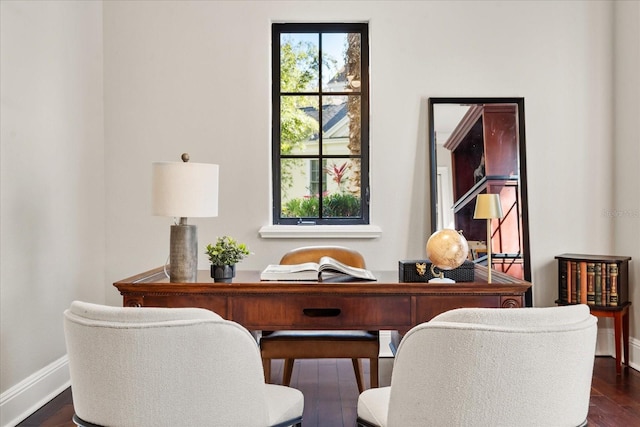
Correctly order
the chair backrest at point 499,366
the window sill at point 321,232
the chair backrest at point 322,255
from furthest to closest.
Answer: the window sill at point 321,232 < the chair backrest at point 322,255 < the chair backrest at point 499,366

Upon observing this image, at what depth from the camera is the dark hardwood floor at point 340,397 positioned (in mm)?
2672

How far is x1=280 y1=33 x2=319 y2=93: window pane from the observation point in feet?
12.9

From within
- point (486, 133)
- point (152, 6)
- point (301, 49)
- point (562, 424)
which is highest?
point (152, 6)

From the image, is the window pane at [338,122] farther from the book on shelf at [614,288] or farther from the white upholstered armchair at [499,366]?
the white upholstered armchair at [499,366]

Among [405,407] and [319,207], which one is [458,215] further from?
[405,407]

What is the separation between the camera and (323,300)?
2137 mm

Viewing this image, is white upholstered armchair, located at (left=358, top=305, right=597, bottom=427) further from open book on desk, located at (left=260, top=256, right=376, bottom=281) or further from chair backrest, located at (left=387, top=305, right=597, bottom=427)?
open book on desk, located at (left=260, top=256, right=376, bottom=281)

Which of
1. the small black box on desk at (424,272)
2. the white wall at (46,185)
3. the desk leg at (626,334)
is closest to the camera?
the small black box on desk at (424,272)

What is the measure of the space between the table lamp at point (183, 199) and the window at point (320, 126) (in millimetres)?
1676

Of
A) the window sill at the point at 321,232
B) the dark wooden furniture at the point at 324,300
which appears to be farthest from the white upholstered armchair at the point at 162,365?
the window sill at the point at 321,232

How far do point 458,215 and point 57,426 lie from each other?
Result: 2.70 metres

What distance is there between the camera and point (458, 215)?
3783 mm

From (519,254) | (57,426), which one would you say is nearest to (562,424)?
(57,426)

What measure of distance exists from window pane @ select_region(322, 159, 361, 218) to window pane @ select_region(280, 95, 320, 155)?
0.21 m
